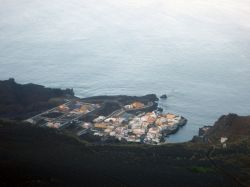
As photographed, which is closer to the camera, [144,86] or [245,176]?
[245,176]

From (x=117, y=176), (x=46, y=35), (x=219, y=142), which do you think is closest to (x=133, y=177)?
(x=117, y=176)

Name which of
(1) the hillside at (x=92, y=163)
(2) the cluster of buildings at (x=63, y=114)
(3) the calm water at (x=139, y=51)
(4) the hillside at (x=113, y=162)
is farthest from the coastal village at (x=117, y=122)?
(1) the hillside at (x=92, y=163)

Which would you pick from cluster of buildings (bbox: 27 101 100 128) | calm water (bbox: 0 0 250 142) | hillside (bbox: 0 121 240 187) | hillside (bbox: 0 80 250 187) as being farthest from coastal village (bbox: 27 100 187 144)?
hillside (bbox: 0 121 240 187)

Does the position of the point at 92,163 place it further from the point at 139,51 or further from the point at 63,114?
the point at 139,51

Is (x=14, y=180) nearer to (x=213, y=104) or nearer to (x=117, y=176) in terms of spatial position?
(x=117, y=176)

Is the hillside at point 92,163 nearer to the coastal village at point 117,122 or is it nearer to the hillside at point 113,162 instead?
the hillside at point 113,162

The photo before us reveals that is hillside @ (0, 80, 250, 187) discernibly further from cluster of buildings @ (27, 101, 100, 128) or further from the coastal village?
cluster of buildings @ (27, 101, 100, 128)
